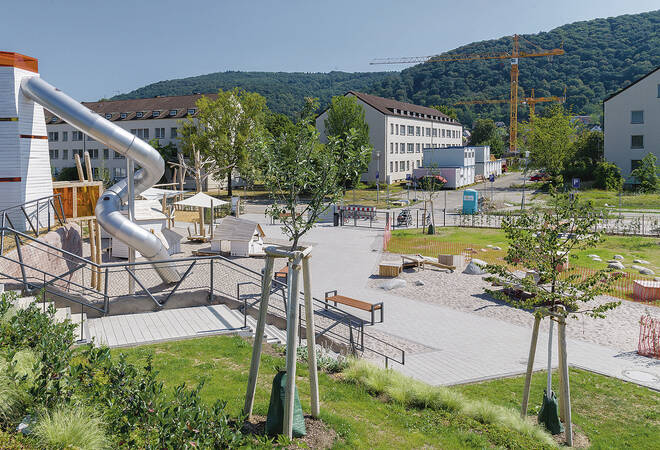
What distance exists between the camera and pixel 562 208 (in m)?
9.36

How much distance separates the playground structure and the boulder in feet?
23.9

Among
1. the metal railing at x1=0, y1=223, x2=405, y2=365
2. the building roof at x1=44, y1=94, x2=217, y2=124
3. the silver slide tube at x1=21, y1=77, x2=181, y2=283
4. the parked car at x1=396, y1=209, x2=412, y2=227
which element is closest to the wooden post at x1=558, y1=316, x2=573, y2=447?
the metal railing at x1=0, y1=223, x2=405, y2=365

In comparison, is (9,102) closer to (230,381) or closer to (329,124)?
(230,381)

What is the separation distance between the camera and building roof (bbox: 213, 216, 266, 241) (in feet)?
80.6

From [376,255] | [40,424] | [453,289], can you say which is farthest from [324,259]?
[40,424]

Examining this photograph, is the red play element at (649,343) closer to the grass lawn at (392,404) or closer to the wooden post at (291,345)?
the grass lawn at (392,404)

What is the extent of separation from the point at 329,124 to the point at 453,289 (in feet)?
154

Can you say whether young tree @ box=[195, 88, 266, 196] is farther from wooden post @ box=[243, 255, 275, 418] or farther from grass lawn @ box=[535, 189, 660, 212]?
wooden post @ box=[243, 255, 275, 418]

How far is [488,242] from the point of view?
94.8 ft

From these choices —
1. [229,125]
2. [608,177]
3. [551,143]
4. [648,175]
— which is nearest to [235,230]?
[229,125]

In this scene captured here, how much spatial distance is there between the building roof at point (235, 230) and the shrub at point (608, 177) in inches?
1737

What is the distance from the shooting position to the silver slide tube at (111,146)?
1513cm

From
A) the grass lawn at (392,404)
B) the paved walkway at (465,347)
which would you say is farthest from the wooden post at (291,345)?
the paved walkway at (465,347)

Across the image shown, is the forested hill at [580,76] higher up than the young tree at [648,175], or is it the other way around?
the forested hill at [580,76]
